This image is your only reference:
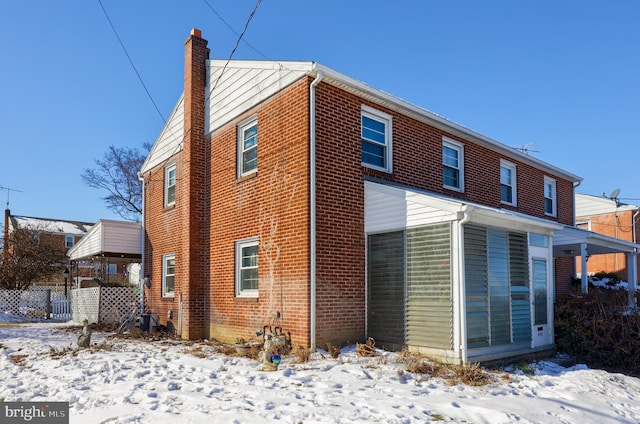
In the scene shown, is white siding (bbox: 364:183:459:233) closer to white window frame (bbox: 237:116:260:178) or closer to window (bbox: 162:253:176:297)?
white window frame (bbox: 237:116:260:178)

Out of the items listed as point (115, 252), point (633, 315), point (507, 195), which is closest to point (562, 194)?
point (507, 195)

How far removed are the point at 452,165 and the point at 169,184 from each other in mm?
8891

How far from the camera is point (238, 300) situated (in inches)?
464

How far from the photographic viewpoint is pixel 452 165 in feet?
44.6

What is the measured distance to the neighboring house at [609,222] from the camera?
27.8m

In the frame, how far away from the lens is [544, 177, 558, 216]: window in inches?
714

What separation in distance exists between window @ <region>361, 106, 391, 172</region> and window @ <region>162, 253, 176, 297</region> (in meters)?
7.27

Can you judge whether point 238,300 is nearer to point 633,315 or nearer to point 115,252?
point 115,252

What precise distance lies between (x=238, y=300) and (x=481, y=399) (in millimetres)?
6597

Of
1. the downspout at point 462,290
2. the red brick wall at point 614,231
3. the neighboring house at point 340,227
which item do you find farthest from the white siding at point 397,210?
the red brick wall at point 614,231

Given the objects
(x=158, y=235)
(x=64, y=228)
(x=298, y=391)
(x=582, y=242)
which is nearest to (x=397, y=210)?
(x=298, y=391)

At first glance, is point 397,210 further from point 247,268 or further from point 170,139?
point 170,139

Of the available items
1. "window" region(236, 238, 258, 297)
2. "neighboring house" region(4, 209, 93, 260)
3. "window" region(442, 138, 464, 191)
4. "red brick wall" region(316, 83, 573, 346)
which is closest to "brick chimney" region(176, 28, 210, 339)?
"window" region(236, 238, 258, 297)

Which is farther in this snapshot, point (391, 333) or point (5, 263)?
point (5, 263)
